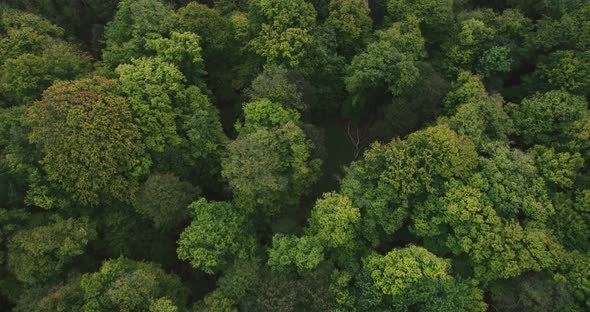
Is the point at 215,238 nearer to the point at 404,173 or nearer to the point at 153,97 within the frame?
the point at 153,97

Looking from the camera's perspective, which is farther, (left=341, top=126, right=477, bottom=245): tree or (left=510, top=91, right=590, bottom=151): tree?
(left=510, top=91, right=590, bottom=151): tree

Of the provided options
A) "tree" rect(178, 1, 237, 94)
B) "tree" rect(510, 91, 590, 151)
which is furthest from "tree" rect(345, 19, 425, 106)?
"tree" rect(178, 1, 237, 94)

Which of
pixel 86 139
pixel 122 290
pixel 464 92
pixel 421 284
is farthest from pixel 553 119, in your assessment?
Result: pixel 86 139

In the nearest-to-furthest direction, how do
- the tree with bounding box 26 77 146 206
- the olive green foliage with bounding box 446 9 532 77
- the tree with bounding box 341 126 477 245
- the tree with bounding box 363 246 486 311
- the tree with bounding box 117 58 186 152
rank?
the tree with bounding box 363 246 486 311 < the tree with bounding box 341 126 477 245 < the tree with bounding box 26 77 146 206 < the tree with bounding box 117 58 186 152 < the olive green foliage with bounding box 446 9 532 77

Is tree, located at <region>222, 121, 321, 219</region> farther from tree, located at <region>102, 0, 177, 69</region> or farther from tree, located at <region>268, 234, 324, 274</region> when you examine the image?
tree, located at <region>102, 0, 177, 69</region>

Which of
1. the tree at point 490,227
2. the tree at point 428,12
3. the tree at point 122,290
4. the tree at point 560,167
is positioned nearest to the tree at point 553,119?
the tree at point 560,167

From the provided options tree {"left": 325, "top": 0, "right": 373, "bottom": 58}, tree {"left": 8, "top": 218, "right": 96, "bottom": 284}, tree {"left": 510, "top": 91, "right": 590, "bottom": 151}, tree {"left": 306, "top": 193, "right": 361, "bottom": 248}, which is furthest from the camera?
tree {"left": 325, "top": 0, "right": 373, "bottom": 58}

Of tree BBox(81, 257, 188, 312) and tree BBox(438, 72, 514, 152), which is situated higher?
tree BBox(438, 72, 514, 152)
